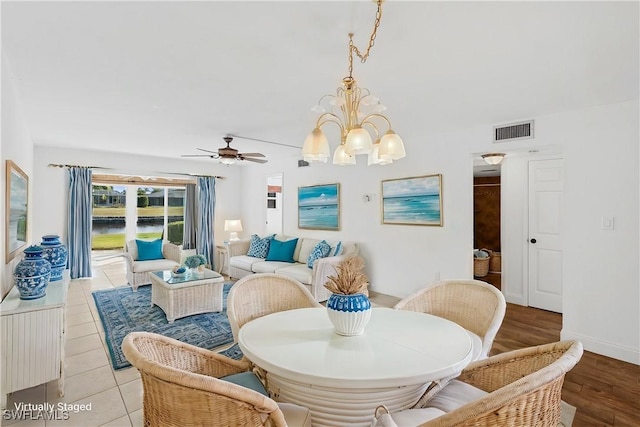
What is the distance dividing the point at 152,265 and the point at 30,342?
2975mm

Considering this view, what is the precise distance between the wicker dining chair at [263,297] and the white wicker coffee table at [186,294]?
6.33 ft

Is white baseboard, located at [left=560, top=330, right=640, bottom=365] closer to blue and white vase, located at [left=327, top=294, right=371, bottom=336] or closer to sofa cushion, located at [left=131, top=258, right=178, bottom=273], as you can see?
blue and white vase, located at [left=327, top=294, right=371, bottom=336]

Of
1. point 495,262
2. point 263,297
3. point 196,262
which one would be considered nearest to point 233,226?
point 196,262

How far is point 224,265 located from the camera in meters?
6.30

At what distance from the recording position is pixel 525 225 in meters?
4.33

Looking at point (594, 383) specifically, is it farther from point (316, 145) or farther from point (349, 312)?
point (316, 145)

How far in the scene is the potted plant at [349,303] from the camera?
1.49 m

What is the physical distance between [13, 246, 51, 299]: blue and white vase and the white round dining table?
1809mm

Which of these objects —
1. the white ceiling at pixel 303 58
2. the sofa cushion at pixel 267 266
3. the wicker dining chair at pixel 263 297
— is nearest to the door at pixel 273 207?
the sofa cushion at pixel 267 266

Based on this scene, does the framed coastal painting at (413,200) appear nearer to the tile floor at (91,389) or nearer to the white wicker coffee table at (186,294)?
the white wicker coffee table at (186,294)

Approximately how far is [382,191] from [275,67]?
114 inches

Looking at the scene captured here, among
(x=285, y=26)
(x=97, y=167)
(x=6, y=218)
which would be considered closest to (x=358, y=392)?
(x=285, y=26)

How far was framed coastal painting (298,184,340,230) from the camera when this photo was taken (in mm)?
5335

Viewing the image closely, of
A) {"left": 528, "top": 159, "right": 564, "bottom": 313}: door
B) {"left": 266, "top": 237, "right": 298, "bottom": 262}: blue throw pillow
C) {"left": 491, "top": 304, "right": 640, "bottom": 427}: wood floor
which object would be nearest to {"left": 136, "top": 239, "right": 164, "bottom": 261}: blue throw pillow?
{"left": 266, "top": 237, "right": 298, "bottom": 262}: blue throw pillow
